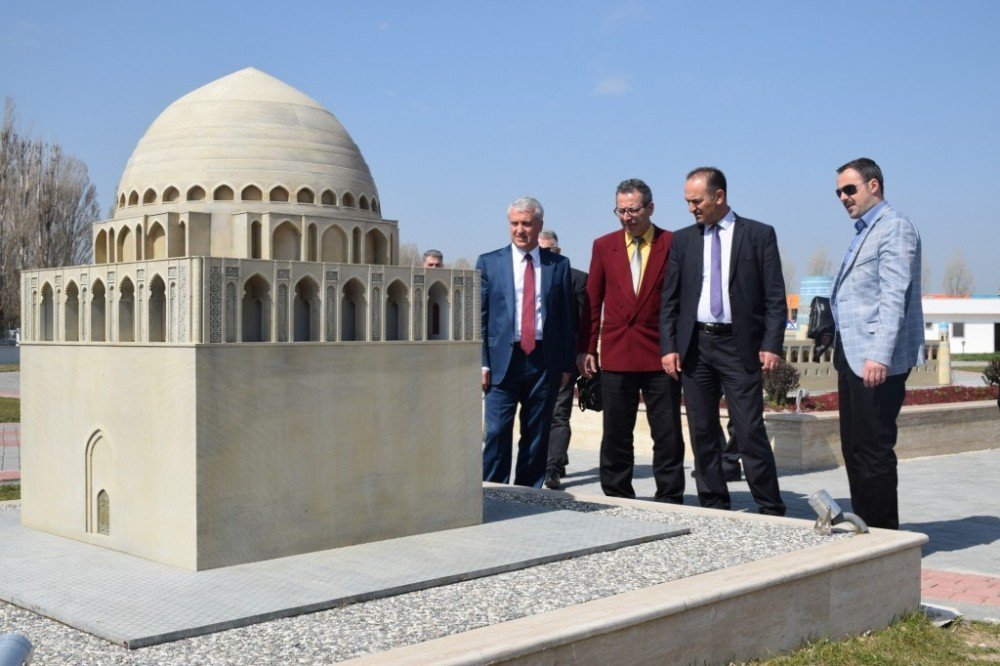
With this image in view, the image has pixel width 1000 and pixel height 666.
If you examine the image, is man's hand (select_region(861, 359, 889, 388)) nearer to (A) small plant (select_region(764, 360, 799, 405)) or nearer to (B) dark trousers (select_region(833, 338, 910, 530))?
(B) dark trousers (select_region(833, 338, 910, 530))

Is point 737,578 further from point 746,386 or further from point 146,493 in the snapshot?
point 146,493

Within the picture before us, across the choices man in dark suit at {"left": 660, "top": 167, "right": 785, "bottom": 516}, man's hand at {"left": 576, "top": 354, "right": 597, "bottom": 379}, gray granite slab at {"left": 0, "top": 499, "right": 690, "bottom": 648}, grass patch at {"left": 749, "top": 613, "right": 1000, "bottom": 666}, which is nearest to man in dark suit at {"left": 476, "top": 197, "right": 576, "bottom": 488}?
man's hand at {"left": 576, "top": 354, "right": 597, "bottom": 379}

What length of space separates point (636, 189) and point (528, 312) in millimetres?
1092

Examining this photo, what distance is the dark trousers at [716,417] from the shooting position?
684 cm

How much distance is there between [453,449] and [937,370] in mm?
27296

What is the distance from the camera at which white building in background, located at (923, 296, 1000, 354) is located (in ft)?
218

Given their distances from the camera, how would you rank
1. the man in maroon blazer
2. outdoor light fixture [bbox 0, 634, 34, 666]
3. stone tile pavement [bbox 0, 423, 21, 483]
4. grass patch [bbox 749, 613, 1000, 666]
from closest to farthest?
1. outdoor light fixture [bbox 0, 634, 34, 666]
2. grass patch [bbox 749, 613, 1000, 666]
3. the man in maroon blazer
4. stone tile pavement [bbox 0, 423, 21, 483]

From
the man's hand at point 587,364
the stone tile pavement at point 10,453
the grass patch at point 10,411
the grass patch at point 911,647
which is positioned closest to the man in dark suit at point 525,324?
the man's hand at point 587,364

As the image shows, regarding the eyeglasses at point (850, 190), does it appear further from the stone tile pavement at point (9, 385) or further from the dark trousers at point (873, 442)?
the stone tile pavement at point (9, 385)

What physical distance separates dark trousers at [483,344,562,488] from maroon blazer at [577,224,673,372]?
461 millimetres

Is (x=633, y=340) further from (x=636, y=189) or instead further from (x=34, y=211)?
Answer: (x=34, y=211)

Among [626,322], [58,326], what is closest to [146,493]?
[58,326]

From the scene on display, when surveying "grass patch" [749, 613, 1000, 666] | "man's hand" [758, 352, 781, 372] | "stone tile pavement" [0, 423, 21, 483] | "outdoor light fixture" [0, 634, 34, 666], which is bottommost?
A: "grass patch" [749, 613, 1000, 666]

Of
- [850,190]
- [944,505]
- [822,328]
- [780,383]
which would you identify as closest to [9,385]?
[780,383]
